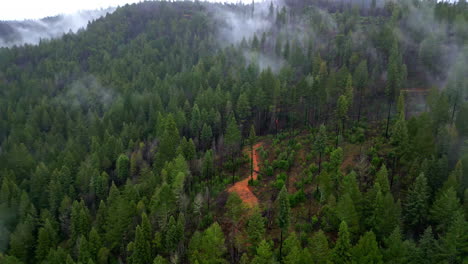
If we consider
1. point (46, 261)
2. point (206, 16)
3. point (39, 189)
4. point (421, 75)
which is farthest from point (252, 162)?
point (206, 16)

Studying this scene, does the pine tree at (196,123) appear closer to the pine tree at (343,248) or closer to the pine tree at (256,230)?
the pine tree at (256,230)

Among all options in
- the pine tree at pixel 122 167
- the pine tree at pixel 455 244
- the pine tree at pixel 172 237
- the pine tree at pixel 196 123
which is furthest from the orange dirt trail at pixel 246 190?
the pine tree at pixel 455 244

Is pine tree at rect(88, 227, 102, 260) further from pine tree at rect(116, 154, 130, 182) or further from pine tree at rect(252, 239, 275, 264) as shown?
pine tree at rect(252, 239, 275, 264)

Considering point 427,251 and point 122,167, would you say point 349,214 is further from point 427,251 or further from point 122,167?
point 122,167

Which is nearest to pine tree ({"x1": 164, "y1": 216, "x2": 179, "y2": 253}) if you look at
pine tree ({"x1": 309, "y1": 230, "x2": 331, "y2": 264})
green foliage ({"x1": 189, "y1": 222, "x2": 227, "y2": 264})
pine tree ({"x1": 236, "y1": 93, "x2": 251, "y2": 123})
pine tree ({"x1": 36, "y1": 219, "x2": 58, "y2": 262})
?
green foliage ({"x1": 189, "y1": 222, "x2": 227, "y2": 264})

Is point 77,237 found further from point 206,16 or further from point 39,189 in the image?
point 206,16

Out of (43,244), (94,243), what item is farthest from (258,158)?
(43,244)
